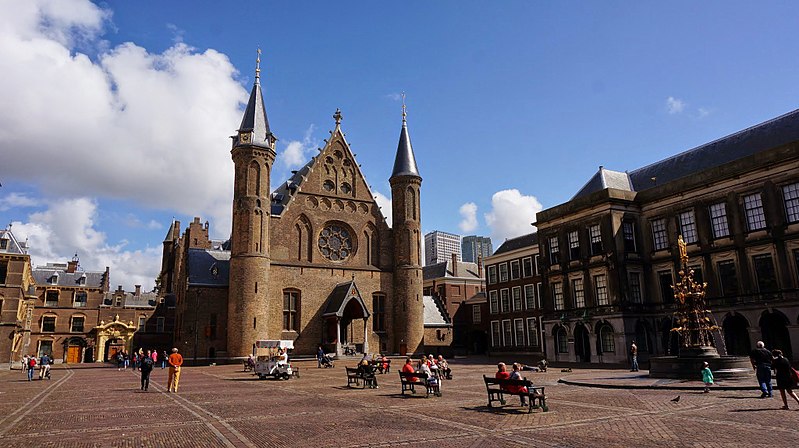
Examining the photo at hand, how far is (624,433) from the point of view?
1067cm

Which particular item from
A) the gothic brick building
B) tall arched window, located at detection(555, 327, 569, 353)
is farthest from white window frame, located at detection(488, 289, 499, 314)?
tall arched window, located at detection(555, 327, 569, 353)

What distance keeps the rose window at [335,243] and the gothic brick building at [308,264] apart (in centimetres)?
9

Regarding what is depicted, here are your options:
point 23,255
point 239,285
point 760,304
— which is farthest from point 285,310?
point 760,304

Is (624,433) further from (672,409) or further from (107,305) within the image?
(107,305)

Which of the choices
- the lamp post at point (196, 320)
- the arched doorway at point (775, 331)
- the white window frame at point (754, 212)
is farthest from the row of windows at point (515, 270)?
the lamp post at point (196, 320)

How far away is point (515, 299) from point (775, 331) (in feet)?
88.3

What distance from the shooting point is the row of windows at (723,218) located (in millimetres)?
29719

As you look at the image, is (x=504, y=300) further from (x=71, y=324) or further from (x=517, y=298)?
(x=71, y=324)

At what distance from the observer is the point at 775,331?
3016 cm

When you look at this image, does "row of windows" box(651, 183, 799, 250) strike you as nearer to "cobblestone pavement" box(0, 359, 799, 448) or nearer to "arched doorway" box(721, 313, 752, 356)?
"arched doorway" box(721, 313, 752, 356)

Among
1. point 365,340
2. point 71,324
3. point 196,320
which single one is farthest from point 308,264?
point 71,324

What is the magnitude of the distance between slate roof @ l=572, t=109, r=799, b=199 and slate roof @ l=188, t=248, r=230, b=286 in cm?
3027

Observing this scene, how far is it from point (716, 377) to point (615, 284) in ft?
51.3

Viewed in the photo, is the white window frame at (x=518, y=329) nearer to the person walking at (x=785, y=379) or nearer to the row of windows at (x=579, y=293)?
the row of windows at (x=579, y=293)
